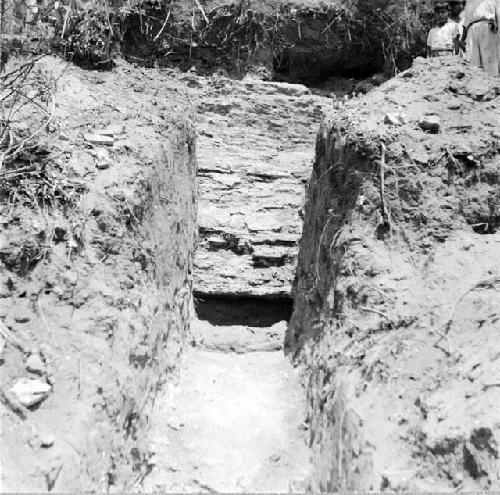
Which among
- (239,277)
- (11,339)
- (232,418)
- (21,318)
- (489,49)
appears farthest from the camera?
(489,49)

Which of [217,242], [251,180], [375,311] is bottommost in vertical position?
[375,311]

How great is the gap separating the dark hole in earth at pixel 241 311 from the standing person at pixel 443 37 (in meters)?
3.39

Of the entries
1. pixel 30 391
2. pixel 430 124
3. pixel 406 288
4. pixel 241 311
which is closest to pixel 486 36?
pixel 430 124

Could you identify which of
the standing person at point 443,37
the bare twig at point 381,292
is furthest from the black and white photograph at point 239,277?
the standing person at point 443,37

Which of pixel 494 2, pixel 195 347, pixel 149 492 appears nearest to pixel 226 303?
pixel 195 347

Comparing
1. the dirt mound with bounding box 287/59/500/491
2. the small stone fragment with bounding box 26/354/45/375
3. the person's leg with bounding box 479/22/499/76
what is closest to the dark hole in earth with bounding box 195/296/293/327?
the dirt mound with bounding box 287/59/500/491

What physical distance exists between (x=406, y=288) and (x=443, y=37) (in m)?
3.96

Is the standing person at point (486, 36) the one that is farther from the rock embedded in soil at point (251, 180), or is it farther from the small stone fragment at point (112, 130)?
the small stone fragment at point (112, 130)

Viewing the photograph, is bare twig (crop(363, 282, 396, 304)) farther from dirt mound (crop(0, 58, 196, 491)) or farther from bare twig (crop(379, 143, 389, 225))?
dirt mound (crop(0, 58, 196, 491))

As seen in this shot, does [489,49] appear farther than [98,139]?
Yes

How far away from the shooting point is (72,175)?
3688mm

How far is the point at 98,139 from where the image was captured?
402cm

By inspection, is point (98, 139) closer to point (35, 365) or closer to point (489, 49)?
point (35, 365)

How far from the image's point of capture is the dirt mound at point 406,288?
2641mm
